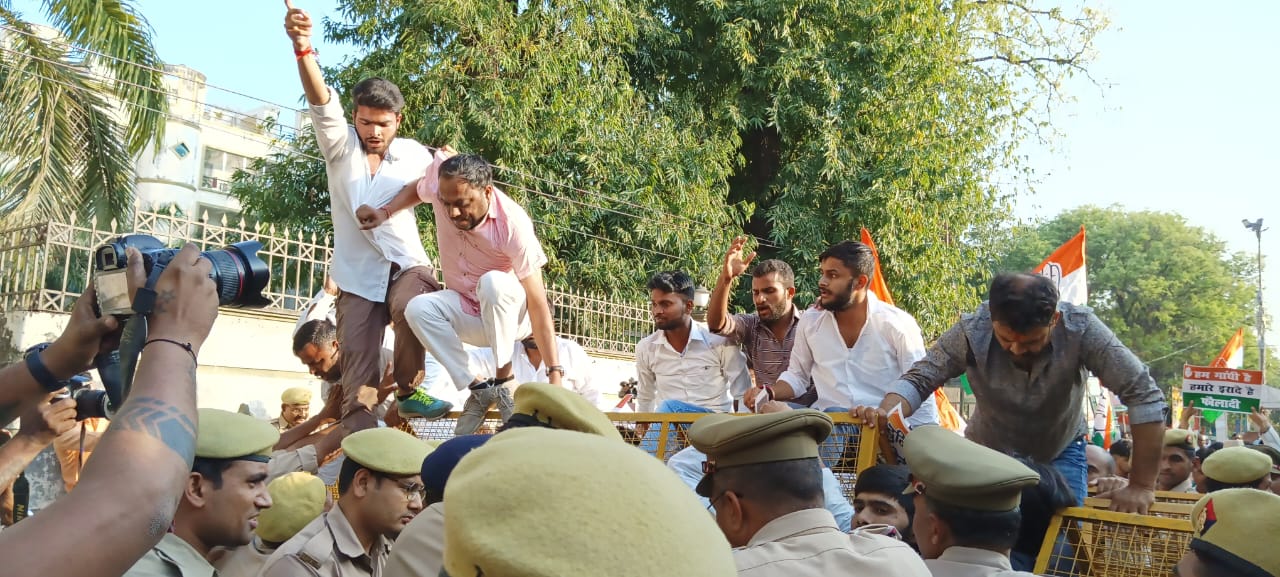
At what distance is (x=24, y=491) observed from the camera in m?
5.33

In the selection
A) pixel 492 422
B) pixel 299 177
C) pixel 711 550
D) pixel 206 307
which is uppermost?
pixel 299 177

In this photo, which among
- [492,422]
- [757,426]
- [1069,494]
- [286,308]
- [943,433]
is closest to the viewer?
[757,426]

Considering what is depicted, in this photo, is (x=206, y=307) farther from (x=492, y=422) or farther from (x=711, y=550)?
(x=492, y=422)

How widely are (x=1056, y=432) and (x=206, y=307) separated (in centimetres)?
367

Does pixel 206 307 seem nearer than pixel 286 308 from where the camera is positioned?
Yes

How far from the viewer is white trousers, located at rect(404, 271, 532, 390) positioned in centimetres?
536

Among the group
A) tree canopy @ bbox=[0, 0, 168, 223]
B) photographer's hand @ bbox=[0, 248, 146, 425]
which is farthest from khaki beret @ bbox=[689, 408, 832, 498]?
tree canopy @ bbox=[0, 0, 168, 223]

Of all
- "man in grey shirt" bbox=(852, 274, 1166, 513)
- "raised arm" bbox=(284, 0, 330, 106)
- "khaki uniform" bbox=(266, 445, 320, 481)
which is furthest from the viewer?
"khaki uniform" bbox=(266, 445, 320, 481)

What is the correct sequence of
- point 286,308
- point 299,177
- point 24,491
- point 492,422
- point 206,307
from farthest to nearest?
point 299,177 < point 286,308 < point 492,422 < point 24,491 < point 206,307

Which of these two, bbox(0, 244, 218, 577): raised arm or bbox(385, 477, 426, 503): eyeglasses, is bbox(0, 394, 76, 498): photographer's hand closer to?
bbox(0, 244, 218, 577): raised arm

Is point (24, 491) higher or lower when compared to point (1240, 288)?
lower

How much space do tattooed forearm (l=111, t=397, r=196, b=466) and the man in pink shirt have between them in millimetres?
3844

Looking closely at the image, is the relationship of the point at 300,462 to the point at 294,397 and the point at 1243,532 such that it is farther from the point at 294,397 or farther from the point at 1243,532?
the point at 1243,532

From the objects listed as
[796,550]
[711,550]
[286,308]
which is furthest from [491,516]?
[286,308]
